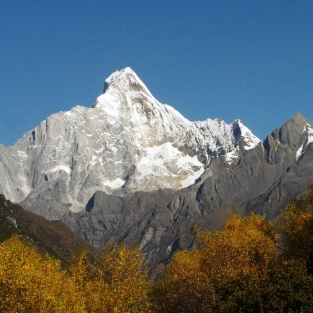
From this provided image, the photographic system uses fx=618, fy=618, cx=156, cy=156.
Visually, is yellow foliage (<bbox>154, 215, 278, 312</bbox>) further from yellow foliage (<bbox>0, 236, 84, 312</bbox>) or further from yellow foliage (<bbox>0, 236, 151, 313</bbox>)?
yellow foliage (<bbox>0, 236, 84, 312</bbox>)

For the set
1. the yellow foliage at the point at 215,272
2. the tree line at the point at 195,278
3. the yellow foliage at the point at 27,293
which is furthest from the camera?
the yellow foliage at the point at 215,272

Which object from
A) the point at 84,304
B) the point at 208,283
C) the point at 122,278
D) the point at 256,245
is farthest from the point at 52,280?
the point at 256,245

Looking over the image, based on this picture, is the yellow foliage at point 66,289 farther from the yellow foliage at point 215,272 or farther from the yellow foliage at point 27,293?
the yellow foliage at point 215,272

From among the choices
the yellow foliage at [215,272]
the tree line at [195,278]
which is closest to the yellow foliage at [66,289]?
the tree line at [195,278]

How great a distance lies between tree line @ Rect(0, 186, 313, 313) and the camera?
65562 mm

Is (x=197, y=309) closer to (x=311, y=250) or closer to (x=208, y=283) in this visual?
(x=208, y=283)

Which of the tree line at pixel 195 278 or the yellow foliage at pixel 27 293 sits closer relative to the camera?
the yellow foliage at pixel 27 293

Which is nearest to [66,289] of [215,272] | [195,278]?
[195,278]

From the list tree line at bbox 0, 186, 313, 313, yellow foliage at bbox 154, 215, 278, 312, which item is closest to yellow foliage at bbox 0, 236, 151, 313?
tree line at bbox 0, 186, 313, 313

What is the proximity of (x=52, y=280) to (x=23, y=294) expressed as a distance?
770 cm

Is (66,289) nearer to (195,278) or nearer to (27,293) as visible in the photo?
(27,293)

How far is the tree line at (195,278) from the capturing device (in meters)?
65.6

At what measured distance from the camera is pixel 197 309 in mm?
89812

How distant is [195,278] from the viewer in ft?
295
